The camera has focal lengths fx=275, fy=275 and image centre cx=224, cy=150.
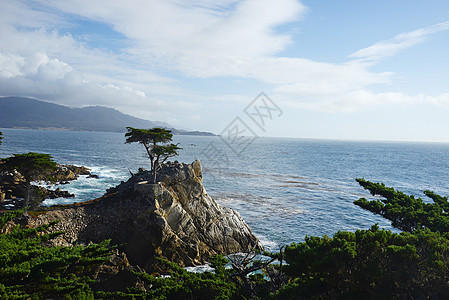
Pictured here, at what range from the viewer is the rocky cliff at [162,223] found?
2252 cm

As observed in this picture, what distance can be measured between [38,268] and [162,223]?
13.4m

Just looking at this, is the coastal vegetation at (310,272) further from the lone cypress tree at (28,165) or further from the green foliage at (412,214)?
the lone cypress tree at (28,165)

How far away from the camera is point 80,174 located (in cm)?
5806

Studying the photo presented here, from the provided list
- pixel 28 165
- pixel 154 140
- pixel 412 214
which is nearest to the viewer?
pixel 412 214

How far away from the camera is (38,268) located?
10430mm

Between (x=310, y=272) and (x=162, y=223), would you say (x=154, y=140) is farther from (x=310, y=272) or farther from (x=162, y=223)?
(x=310, y=272)

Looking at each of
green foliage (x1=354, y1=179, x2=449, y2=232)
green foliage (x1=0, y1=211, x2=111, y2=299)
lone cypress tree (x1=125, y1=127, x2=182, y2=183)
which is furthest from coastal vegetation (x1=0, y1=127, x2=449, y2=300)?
lone cypress tree (x1=125, y1=127, x2=182, y2=183)

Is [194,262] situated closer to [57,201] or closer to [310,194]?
[57,201]

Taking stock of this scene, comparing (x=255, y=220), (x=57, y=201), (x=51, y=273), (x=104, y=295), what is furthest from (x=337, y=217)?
(x=57, y=201)

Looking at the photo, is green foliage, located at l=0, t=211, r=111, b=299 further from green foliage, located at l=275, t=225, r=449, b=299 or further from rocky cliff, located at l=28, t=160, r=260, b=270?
rocky cliff, located at l=28, t=160, r=260, b=270

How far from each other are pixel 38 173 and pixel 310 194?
136ft

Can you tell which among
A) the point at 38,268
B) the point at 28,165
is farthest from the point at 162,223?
the point at 38,268

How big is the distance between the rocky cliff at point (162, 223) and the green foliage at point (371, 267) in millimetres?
13230

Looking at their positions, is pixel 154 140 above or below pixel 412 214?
above
